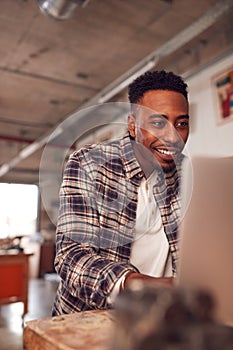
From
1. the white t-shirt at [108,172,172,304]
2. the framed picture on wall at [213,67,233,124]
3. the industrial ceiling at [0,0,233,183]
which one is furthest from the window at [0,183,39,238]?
the white t-shirt at [108,172,172,304]

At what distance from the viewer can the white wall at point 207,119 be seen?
3830 mm

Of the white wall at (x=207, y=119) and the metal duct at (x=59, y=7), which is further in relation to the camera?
the white wall at (x=207, y=119)

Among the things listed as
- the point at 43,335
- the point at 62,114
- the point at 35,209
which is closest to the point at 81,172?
the point at 43,335

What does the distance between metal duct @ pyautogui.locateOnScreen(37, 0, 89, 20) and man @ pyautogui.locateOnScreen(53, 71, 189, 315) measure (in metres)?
1.47

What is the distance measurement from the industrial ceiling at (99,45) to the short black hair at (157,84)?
6.16 feet

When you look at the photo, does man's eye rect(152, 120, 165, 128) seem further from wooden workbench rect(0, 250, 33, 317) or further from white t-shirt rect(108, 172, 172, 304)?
wooden workbench rect(0, 250, 33, 317)

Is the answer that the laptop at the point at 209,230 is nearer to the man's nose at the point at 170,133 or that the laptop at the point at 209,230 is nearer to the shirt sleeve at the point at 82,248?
the shirt sleeve at the point at 82,248

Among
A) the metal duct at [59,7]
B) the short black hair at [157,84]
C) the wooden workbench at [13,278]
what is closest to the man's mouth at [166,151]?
the short black hair at [157,84]

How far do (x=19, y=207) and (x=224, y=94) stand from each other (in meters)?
7.02

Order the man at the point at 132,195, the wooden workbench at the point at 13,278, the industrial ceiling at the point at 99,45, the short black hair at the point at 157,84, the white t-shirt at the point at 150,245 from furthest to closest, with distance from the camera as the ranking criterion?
the wooden workbench at the point at 13,278
the industrial ceiling at the point at 99,45
the short black hair at the point at 157,84
the white t-shirt at the point at 150,245
the man at the point at 132,195

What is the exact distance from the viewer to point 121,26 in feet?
12.1

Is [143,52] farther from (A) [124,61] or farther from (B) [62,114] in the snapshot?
(B) [62,114]

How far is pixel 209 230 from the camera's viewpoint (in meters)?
0.58

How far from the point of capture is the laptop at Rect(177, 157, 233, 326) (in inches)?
21.9
